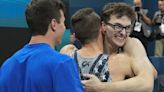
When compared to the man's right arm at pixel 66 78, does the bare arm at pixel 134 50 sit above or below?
below

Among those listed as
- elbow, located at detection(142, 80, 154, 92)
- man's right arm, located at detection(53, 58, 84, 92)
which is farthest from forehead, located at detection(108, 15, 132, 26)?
man's right arm, located at detection(53, 58, 84, 92)

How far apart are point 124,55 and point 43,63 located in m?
0.77

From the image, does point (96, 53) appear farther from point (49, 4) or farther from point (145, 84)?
point (49, 4)

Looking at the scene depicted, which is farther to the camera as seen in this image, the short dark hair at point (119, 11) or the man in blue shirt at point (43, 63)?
the short dark hair at point (119, 11)

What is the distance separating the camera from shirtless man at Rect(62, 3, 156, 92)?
6.88 ft

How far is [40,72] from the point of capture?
1559 millimetres

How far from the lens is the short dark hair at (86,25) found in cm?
204

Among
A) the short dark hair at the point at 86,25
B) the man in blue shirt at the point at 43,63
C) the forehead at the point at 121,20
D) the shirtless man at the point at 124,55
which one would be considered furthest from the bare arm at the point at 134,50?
the man in blue shirt at the point at 43,63

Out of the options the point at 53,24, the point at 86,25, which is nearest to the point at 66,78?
the point at 53,24

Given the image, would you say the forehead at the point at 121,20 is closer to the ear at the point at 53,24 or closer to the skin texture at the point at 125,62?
the skin texture at the point at 125,62

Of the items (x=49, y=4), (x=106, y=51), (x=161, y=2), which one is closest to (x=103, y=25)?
(x=106, y=51)

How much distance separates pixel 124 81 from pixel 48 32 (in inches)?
24.4

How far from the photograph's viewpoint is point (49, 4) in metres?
1.64

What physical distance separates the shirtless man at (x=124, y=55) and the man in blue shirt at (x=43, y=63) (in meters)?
0.48
